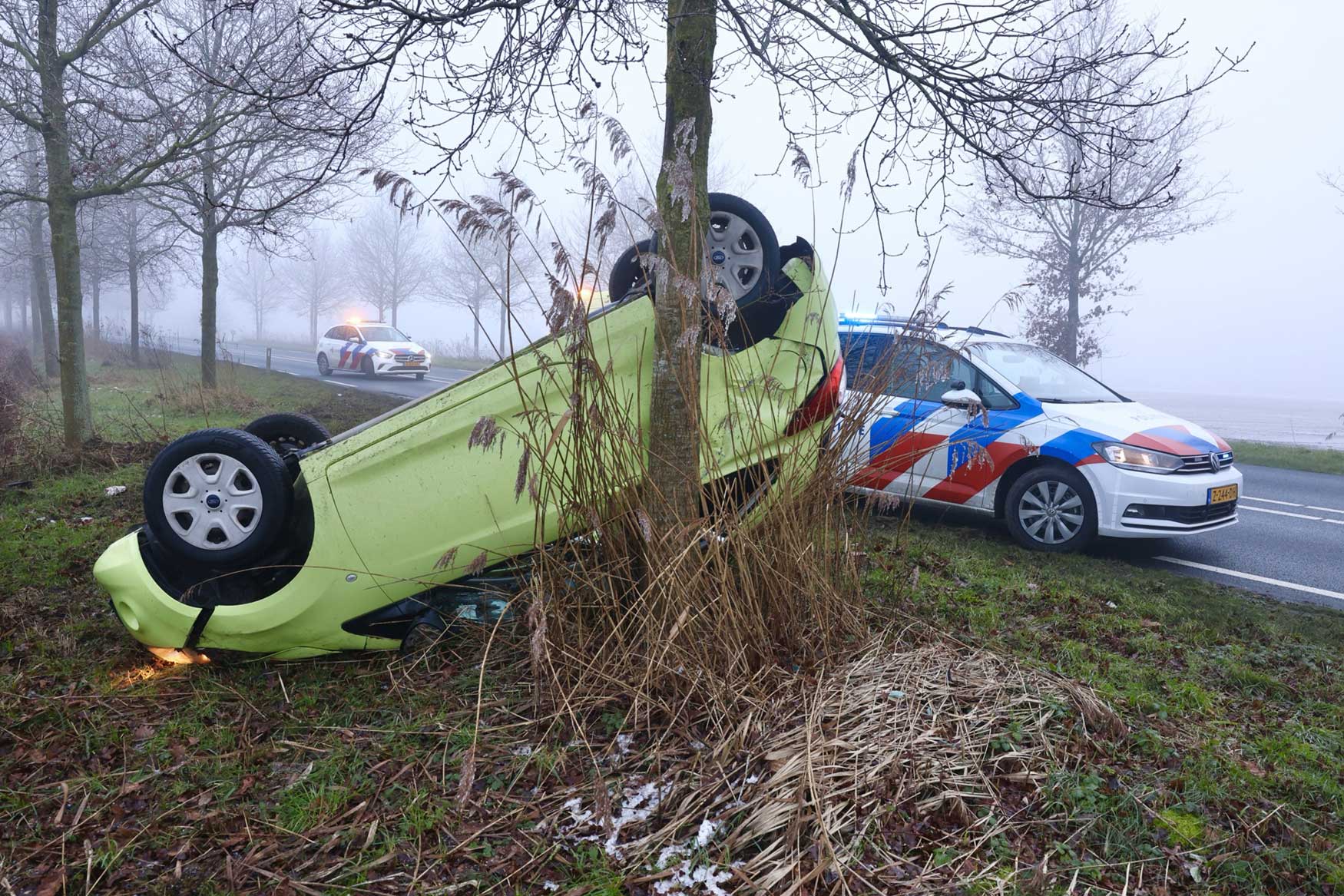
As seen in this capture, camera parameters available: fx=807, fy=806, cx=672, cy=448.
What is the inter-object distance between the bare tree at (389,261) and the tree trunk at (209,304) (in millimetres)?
34344

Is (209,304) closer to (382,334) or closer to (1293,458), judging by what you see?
(382,334)

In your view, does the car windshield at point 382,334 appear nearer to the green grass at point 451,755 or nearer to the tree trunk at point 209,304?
the tree trunk at point 209,304

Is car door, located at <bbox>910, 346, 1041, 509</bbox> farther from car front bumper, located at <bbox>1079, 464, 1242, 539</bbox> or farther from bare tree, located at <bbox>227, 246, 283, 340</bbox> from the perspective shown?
bare tree, located at <bbox>227, 246, 283, 340</bbox>

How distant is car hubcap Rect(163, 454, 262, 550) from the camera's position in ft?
10.9

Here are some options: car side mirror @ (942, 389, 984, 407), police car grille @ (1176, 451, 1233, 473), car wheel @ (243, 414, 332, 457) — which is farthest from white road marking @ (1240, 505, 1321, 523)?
car wheel @ (243, 414, 332, 457)

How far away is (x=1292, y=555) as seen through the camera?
19.9 feet

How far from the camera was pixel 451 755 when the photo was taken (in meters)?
2.69

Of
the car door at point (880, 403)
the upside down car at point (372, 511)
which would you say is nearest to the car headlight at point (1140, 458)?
the car door at point (880, 403)

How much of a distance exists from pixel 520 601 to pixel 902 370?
183 centimetres

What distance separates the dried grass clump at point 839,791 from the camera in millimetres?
2125

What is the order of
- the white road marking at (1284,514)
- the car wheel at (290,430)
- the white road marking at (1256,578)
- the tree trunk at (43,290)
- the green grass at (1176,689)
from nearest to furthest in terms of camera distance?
the green grass at (1176,689), the car wheel at (290,430), the white road marking at (1256,578), the white road marking at (1284,514), the tree trunk at (43,290)

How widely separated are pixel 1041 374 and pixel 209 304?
13201 mm

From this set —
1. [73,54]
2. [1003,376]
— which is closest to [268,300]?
[73,54]

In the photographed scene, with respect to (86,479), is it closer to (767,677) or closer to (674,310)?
(674,310)
